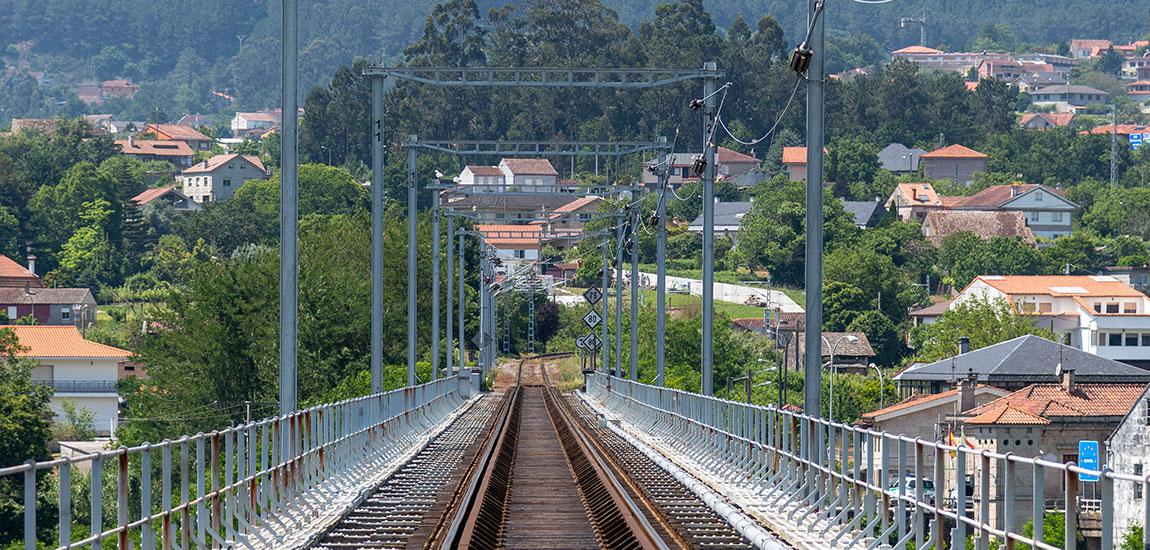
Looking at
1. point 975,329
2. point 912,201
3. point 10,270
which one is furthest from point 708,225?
point 912,201

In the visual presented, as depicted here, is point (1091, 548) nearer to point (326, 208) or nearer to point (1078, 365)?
point (1078, 365)

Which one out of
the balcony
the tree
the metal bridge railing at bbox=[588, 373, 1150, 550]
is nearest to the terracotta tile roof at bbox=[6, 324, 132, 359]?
the balcony

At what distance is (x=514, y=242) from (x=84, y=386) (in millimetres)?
53029

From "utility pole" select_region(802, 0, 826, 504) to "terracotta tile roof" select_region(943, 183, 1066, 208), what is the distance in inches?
6557

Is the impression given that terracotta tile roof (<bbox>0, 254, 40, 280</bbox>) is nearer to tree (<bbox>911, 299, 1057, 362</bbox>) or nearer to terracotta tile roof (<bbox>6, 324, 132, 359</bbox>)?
terracotta tile roof (<bbox>6, 324, 132, 359</bbox>)

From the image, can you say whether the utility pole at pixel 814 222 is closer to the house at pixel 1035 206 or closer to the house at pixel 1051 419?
the house at pixel 1051 419

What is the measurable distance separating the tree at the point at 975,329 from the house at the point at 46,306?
221 feet

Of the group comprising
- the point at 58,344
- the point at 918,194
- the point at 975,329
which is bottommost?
the point at 58,344

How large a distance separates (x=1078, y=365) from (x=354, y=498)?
76.1m

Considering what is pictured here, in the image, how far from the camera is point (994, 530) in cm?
1355

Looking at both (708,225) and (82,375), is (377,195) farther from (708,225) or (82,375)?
(82,375)

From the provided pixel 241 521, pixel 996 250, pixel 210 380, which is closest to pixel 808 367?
pixel 241 521

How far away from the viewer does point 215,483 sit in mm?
17203

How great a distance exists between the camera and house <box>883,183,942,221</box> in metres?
188
